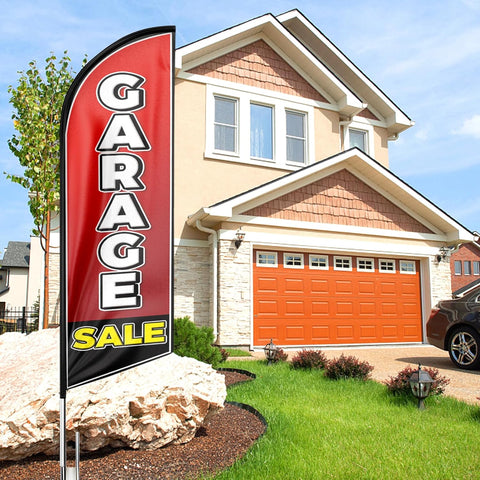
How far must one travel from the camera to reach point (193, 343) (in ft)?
24.5

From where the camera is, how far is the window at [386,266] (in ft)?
45.4

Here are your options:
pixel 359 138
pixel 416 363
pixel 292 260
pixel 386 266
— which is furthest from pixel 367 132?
pixel 416 363

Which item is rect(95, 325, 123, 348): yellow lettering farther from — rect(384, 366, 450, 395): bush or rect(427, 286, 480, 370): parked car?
rect(427, 286, 480, 370): parked car

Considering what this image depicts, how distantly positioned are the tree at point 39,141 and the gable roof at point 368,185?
136 inches

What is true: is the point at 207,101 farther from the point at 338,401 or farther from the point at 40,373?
the point at 40,373

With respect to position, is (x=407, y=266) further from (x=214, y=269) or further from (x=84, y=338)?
(x=84, y=338)

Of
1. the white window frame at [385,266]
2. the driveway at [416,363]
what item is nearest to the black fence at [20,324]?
the driveway at [416,363]

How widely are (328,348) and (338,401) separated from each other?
6842mm

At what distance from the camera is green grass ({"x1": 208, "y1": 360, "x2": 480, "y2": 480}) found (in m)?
3.73

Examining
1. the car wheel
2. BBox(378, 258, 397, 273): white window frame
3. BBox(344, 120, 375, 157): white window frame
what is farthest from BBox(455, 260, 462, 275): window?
the car wheel

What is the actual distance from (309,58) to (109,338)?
13474 mm

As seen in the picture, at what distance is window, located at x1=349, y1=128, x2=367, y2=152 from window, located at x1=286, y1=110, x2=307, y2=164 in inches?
87.3

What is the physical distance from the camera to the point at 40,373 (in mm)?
4070

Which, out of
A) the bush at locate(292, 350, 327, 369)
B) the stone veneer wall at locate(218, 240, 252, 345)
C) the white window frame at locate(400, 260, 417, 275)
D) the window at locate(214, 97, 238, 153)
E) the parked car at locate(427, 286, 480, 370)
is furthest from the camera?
the white window frame at locate(400, 260, 417, 275)
